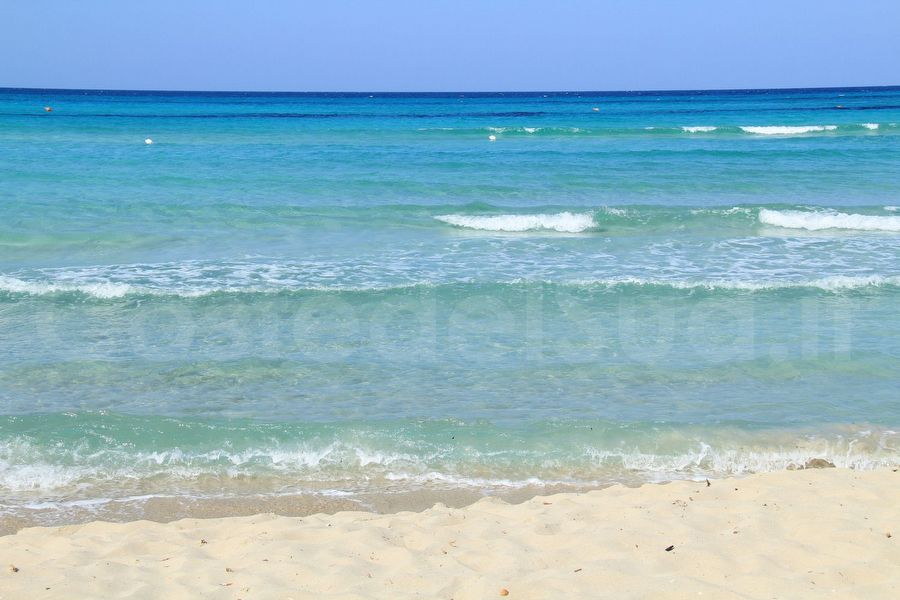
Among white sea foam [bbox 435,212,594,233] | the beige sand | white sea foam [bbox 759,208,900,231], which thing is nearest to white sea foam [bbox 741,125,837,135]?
white sea foam [bbox 759,208,900,231]

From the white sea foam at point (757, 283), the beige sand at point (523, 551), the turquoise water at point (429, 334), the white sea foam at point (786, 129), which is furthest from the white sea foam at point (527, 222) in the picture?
the white sea foam at point (786, 129)

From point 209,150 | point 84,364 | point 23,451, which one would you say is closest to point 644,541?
point 23,451

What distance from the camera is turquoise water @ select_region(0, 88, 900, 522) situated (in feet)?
22.2

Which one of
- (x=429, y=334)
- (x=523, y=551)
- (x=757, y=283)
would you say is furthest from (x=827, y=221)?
(x=523, y=551)

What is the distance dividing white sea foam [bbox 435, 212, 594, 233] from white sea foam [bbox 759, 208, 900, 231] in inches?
143

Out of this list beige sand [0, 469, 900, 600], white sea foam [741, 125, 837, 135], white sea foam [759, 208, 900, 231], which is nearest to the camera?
beige sand [0, 469, 900, 600]

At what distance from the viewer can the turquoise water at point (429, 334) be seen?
6.76m

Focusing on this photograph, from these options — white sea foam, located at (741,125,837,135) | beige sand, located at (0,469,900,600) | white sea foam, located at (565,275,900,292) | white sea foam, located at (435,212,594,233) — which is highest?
white sea foam, located at (741,125,837,135)

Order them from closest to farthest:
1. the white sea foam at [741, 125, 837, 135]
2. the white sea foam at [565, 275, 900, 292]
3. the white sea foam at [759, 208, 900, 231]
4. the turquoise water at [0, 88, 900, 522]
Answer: the turquoise water at [0, 88, 900, 522] → the white sea foam at [565, 275, 900, 292] → the white sea foam at [759, 208, 900, 231] → the white sea foam at [741, 125, 837, 135]

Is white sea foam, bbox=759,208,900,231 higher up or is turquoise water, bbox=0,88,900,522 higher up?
white sea foam, bbox=759,208,900,231

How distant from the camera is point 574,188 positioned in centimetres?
2142

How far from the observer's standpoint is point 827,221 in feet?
54.6

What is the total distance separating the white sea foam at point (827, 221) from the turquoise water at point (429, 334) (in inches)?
2.5

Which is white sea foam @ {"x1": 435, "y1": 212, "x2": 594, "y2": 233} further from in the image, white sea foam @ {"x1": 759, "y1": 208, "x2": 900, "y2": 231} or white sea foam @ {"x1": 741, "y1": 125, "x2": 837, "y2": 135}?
white sea foam @ {"x1": 741, "y1": 125, "x2": 837, "y2": 135}
